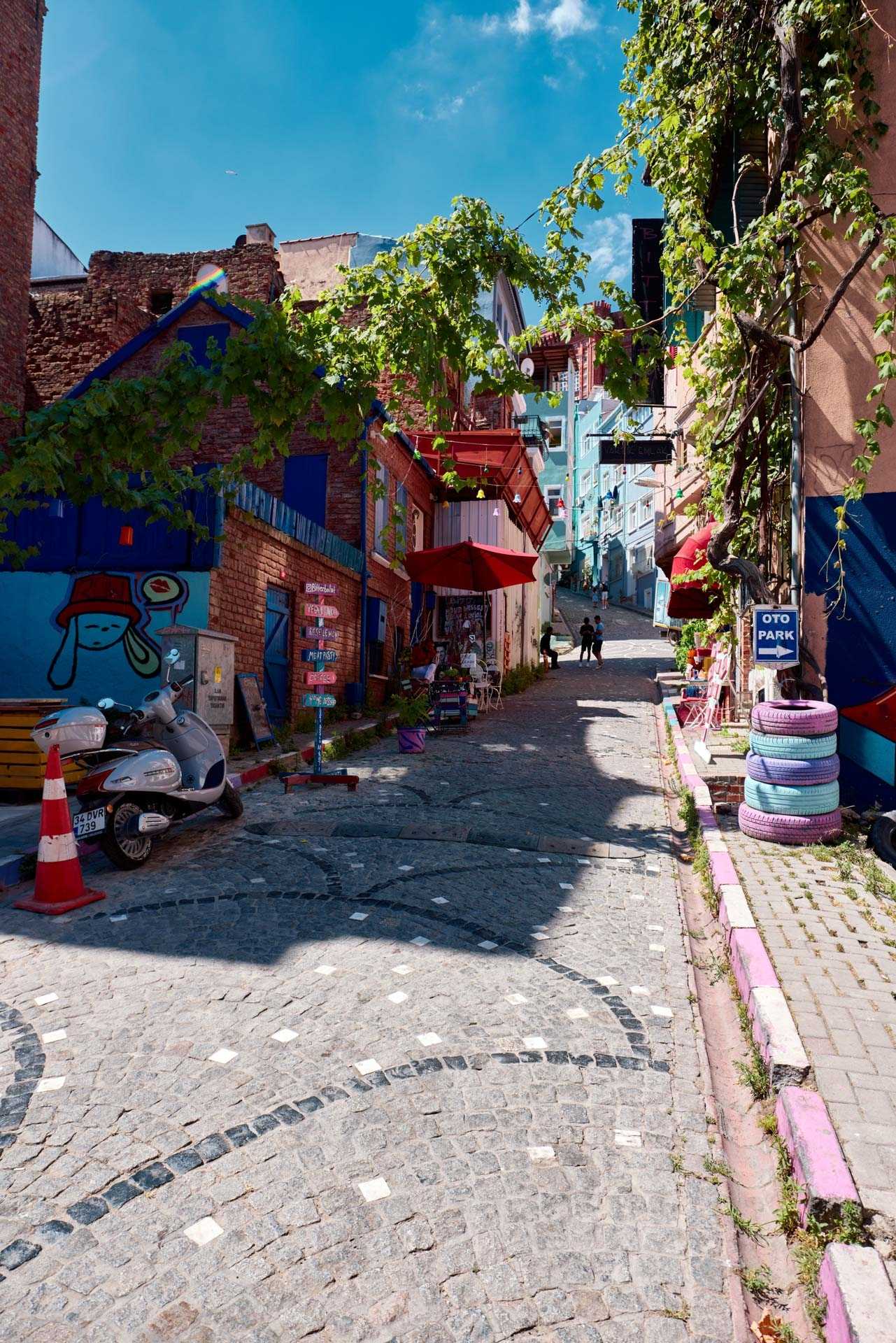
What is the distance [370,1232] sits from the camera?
2.19 meters

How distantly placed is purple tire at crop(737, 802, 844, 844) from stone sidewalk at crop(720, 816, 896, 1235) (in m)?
0.12

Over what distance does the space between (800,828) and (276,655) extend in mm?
8144

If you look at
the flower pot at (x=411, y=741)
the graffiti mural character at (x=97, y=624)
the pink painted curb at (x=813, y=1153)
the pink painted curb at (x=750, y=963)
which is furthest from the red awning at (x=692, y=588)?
the pink painted curb at (x=813, y=1153)

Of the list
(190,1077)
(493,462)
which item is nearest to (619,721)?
(493,462)

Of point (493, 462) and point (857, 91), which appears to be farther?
point (493, 462)

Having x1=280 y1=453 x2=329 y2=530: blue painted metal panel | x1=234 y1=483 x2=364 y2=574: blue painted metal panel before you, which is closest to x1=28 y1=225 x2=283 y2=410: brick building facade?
x1=280 y1=453 x2=329 y2=530: blue painted metal panel

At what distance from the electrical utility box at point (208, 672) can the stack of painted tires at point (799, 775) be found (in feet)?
18.7

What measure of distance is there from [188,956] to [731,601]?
7.87 metres

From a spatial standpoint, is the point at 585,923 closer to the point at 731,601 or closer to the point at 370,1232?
the point at 370,1232

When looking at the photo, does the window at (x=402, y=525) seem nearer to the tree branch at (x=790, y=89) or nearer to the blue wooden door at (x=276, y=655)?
the blue wooden door at (x=276, y=655)

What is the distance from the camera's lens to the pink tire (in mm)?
6141

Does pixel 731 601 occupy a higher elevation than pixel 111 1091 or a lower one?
higher

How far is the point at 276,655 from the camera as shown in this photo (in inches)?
476

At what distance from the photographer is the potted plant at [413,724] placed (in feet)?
37.7
